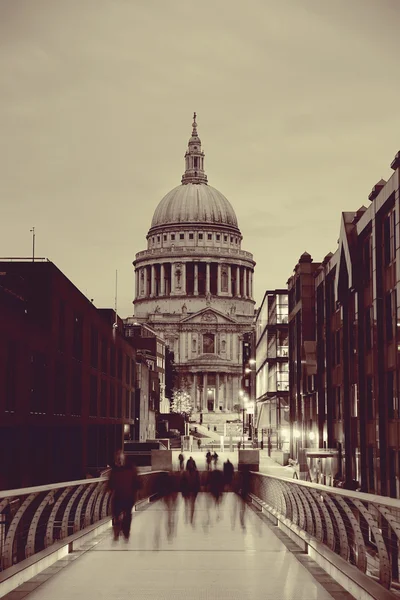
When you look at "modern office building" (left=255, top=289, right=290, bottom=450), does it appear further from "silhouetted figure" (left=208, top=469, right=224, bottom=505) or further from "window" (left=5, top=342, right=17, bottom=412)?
"silhouetted figure" (left=208, top=469, right=224, bottom=505)

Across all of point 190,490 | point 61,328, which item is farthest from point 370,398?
point 190,490

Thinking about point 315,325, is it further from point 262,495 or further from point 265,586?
point 265,586

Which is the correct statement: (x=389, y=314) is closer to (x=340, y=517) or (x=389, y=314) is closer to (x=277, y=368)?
(x=340, y=517)

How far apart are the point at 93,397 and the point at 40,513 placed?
55.1 metres

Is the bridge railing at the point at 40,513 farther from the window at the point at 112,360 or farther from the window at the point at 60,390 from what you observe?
the window at the point at 112,360

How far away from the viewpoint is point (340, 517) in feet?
55.4

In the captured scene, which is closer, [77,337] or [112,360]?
[77,337]

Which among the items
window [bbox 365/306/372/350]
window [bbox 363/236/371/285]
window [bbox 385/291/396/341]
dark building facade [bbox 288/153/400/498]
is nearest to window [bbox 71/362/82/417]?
dark building facade [bbox 288/153/400/498]

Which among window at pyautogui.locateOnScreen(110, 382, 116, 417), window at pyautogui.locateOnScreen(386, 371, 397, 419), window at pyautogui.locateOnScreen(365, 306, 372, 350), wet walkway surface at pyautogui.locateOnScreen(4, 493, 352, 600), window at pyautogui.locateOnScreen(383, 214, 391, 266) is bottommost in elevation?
wet walkway surface at pyautogui.locateOnScreen(4, 493, 352, 600)

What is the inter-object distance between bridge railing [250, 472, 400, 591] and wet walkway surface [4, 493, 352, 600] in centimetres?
60

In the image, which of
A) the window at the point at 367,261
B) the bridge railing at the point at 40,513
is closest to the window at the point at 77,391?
the window at the point at 367,261

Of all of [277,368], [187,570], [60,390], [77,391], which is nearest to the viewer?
[187,570]

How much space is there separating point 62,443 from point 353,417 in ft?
60.2

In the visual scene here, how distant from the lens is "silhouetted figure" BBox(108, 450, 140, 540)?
2023 cm
